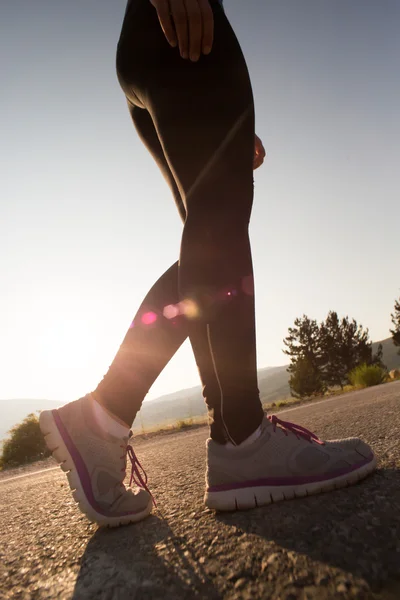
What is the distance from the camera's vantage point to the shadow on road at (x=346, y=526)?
0.58 meters

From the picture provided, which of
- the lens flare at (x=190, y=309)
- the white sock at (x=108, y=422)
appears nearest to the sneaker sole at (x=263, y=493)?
the white sock at (x=108, y=422)

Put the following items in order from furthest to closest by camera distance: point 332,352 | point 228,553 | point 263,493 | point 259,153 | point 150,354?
1. point 332,352
2. point 259,153
3. point 150,354
4. point 263,493
5. point 228,553

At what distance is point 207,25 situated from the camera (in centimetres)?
112

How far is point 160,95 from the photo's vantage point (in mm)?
1180

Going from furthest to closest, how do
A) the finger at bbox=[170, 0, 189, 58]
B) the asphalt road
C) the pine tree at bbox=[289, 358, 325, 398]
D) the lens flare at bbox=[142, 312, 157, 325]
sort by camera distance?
the pine tree at bbox=[289, 358, 325, 398] < the lens flare at bbox=[142, 312, 157, 325] < the finger at bbox=[170, 0, 189, 58] < the asphalt road

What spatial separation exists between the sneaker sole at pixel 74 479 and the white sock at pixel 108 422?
0.12m

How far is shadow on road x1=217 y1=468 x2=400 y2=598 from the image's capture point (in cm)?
58

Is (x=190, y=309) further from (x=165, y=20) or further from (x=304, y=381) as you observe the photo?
(x=304, y=381)

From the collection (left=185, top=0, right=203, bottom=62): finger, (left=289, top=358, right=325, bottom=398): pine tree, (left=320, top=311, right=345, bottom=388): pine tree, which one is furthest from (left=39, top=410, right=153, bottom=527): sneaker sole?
(left=320, top=311, right=345, bottom=388): pine tree

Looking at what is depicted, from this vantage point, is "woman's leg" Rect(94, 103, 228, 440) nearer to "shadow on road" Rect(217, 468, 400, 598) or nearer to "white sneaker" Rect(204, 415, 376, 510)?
"white sneaker" Rect(204, 415, 376, 510)

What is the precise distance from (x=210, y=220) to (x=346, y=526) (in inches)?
32.9

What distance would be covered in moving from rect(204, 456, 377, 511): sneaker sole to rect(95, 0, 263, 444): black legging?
141 millimetres

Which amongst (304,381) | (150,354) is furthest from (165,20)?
(304,381)

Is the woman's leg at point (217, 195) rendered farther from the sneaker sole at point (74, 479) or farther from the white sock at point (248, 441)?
the sneaker sole at point (74, 479)
